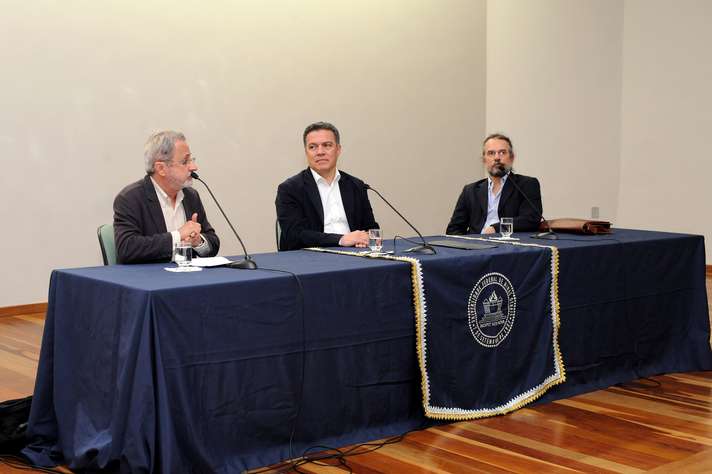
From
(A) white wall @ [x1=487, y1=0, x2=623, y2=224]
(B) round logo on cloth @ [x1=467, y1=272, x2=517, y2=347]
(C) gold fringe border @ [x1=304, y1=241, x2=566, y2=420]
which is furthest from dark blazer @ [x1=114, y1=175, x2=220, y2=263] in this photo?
(A) white wall @ [x1=487, y1=0, x2=623, y2=224]

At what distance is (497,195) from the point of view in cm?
455

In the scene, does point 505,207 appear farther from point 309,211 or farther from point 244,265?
point 244,265

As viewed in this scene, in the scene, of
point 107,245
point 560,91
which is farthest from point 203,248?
point 560,91

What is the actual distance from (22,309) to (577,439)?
12.4 ft

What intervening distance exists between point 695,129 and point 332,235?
4.98 meters

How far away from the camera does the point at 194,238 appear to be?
3234 millimetres

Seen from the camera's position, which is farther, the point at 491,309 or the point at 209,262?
the point at 491,309

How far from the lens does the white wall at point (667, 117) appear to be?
7.55m

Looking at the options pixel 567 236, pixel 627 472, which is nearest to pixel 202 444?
pixel 627 472

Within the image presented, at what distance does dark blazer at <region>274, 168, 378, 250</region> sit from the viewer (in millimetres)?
3859

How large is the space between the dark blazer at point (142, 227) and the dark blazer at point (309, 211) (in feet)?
1.66

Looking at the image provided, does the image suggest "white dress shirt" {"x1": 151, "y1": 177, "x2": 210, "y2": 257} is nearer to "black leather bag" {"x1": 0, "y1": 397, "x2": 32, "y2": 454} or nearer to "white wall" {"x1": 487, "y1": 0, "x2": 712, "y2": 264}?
"black leather bag" {"x1": 0, "y1": 397, "x2": 32, "y2": 454}

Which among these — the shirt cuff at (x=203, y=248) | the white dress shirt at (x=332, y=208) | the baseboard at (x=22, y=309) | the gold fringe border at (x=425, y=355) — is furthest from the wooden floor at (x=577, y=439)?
the baseboard at (x=22, y=309)

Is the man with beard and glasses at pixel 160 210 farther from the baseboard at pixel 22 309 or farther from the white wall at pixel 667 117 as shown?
the white wall at pixel 667 117
